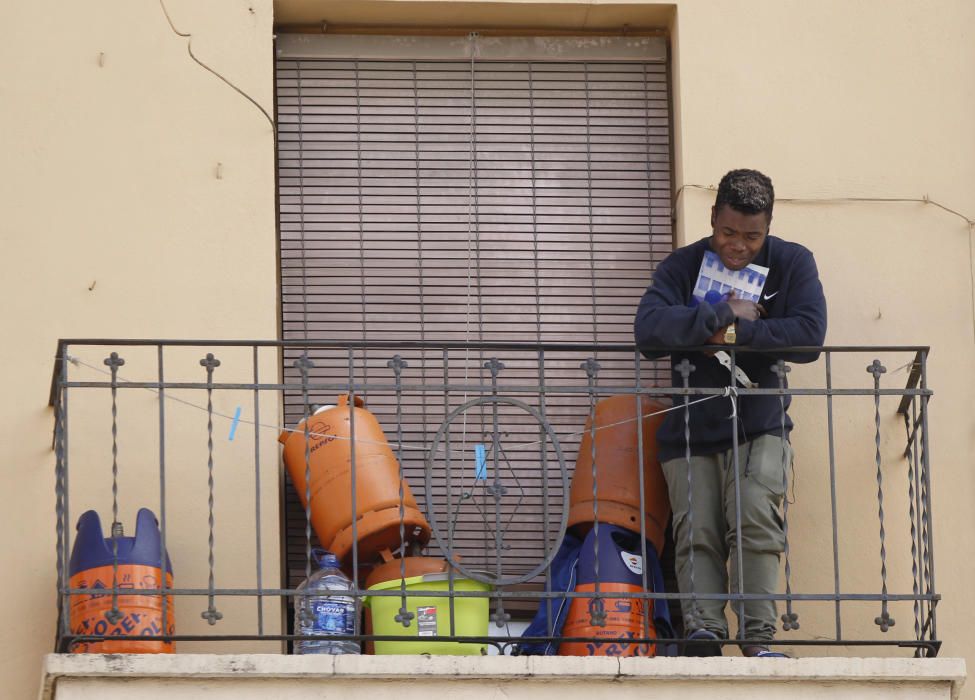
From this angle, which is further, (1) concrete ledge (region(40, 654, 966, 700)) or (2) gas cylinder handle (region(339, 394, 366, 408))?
(2) gas cylinder handle (region(339, 394, 366, 408))

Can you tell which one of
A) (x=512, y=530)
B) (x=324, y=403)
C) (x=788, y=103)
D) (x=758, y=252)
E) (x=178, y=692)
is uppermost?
(x=788, y=103)

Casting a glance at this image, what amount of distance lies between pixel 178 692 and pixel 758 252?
2625 mm

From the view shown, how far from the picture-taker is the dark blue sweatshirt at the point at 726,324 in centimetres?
721

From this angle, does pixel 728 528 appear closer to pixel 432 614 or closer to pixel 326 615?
pixel 432 614

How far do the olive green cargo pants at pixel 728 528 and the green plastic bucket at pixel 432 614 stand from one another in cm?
74

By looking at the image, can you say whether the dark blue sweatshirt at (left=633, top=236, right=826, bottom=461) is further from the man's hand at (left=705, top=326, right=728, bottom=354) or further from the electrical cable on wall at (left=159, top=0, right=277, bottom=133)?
the electrical cable on wall at (left=159, top=0, right=277, bottom=133)

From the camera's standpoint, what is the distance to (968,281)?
26.5 ft

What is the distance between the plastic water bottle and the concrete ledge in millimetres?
332

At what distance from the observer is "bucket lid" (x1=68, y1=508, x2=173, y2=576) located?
23.3ft

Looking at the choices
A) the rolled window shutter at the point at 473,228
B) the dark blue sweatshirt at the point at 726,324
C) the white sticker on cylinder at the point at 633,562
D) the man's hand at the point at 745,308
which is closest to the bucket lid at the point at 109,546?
the rolled window shutter at the point at 473,228

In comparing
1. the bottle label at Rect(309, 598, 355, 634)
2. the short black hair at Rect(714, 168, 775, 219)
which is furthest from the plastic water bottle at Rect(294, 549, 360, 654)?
the short black hair at Rect(714, 168, 775, 219)

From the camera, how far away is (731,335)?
23.7 ft

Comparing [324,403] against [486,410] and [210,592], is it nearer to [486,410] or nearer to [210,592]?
[486,410]

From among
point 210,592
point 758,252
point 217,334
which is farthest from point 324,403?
point 758,252
